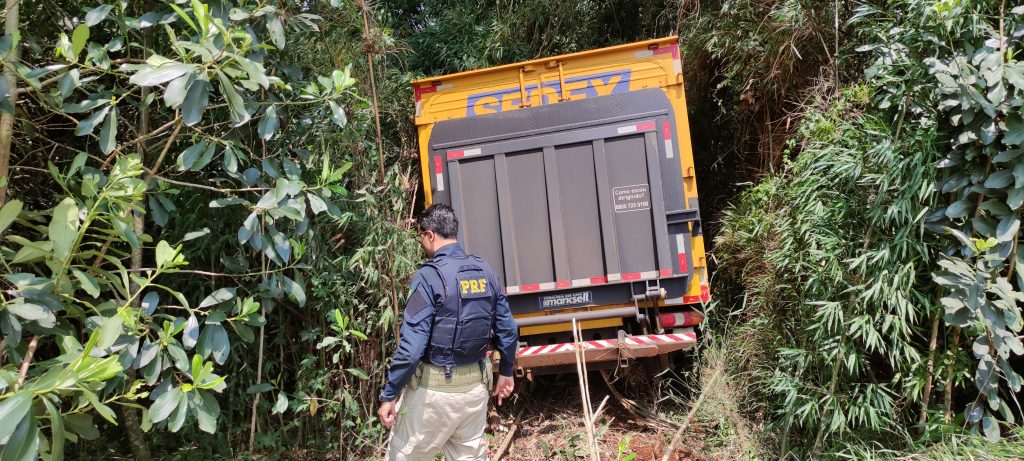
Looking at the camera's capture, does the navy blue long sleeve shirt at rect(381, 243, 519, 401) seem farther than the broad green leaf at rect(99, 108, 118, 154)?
Yes

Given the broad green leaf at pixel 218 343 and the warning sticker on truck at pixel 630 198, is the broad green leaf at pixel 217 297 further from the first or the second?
the warning sticker on truck at pixel 630 198

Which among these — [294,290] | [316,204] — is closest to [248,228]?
[316,204]

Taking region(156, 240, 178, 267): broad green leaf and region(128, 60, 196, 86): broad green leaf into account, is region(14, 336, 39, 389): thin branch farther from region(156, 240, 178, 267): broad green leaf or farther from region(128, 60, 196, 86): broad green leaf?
region(128, 60, 196, 86): broad green leaf

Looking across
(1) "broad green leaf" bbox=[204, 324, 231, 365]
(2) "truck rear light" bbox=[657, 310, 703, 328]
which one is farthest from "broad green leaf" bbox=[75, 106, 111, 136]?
(2) "truck rear light" bbox=[657, 310, 703, 328]

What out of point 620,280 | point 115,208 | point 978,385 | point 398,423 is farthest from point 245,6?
point 978,385

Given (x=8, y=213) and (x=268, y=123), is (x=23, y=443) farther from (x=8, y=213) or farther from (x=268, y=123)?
(x=268, y=123)

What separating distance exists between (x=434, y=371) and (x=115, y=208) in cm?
138

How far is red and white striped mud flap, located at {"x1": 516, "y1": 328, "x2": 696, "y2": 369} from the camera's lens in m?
3.91

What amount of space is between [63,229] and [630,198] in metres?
3.07

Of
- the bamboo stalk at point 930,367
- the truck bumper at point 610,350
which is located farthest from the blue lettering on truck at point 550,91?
the bamboo stalk at point 930,367

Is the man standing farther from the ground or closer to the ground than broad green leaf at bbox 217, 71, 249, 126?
closer to the ground

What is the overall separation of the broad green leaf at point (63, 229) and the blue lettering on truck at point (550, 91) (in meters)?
2.80

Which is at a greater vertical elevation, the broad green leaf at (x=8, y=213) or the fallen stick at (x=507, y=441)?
the broad green leaf at (x=8, y=213)

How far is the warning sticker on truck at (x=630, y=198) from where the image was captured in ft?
13.7
